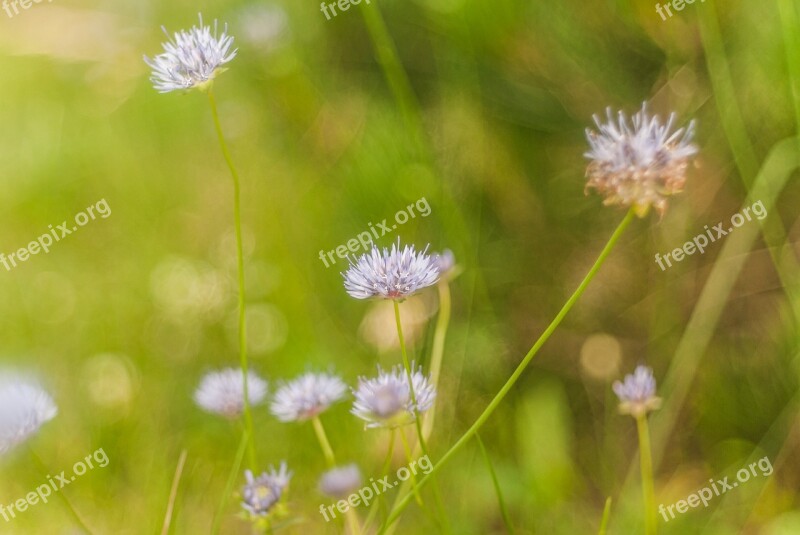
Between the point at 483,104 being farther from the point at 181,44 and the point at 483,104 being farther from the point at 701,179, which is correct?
the point at 181,44

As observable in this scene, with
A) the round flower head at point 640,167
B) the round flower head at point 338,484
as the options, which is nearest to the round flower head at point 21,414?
the round flower head at point 338,484

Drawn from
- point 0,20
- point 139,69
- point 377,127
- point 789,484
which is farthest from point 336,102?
point 0,20

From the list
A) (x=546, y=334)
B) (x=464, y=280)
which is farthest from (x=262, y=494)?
(x=464, y=280)

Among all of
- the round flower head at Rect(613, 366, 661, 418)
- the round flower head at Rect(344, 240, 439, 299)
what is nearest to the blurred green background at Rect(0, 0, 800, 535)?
the round flower head at Rect(613, 366, 661, 418)

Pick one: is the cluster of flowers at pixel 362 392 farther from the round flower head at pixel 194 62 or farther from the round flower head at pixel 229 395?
the round flower head at pixel 194 62

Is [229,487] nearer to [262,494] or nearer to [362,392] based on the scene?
[262,494]

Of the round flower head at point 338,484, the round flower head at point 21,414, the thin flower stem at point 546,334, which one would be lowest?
the thin flower stem at point 546,334
